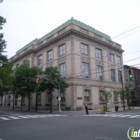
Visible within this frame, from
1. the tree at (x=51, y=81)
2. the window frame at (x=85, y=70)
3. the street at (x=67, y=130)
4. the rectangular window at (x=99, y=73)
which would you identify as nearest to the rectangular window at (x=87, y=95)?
the window frame at (x=85, y=70)

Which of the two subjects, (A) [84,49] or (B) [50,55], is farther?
(B) [50,55]

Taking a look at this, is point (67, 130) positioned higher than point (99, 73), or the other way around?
point (99, 73)

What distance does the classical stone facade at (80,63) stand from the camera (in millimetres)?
31031

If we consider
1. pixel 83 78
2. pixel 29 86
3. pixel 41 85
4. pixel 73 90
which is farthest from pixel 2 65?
pixel 83 78

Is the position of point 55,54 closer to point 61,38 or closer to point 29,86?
point 61,38

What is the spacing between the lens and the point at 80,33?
3322cm

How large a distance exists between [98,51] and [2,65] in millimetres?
23340

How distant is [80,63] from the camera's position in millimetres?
32406

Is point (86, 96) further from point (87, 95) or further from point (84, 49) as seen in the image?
point (84, 49)

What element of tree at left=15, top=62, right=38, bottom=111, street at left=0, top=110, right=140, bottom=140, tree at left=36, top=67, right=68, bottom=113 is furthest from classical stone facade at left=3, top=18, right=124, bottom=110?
street at left=0, top=110, right=140, bottom=140

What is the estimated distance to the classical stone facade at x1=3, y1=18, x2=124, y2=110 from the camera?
31031 mm

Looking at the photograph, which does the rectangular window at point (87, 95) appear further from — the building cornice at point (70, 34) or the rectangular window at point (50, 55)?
the rectangular window at point (50, 55)

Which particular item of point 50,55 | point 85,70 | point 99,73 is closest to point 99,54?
point 99,73

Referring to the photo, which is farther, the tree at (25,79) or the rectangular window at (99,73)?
the rectangular window at (99,73)
